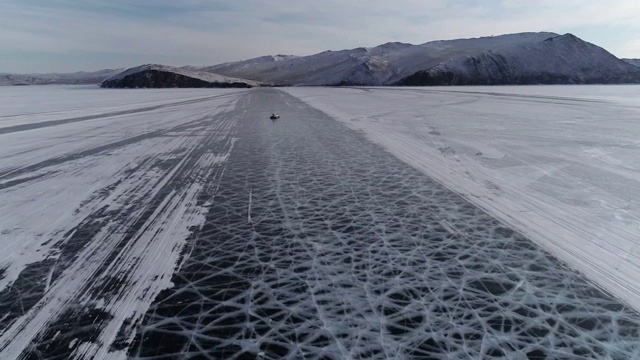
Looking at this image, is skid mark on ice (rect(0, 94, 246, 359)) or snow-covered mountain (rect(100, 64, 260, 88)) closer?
skid mark on ice (rect(0, 94, 246, 359))

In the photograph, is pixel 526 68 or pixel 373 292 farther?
pixel 526 68

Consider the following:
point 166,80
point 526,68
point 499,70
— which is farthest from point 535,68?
Answer: point 166,80

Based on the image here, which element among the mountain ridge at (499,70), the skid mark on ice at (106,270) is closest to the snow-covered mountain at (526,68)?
the mountain ridge at (499,70)

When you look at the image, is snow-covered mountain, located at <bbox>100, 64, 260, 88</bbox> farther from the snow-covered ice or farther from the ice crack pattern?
the ice crack pattern

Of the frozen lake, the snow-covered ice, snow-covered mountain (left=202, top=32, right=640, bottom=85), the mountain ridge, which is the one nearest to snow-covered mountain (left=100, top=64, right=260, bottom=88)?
the mountain ridge

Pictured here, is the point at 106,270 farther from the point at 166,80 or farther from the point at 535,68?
the point at 166,80

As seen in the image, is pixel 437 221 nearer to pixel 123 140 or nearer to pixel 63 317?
pixel 63 317
